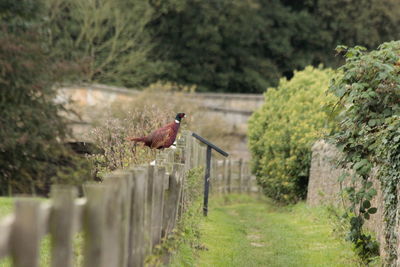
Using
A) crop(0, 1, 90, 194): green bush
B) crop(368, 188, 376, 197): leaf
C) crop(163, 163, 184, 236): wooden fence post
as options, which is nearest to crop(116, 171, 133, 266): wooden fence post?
crop(163, 163, 184, 236): wooden fence post

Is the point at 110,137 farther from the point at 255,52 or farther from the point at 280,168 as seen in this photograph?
the point at 255,52

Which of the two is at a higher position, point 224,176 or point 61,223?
point 61,223

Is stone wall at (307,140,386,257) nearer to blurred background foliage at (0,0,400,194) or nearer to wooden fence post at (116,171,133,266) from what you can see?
wooden fence post at (116,171,133,266)

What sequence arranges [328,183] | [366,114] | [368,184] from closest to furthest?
[368,184] < [366,114] < [328,183]

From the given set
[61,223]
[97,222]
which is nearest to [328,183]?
[97,222]

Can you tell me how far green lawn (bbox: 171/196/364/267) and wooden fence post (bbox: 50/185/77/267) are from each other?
421cm

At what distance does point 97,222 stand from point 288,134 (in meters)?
17.3

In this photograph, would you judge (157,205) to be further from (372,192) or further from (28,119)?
(28,119)

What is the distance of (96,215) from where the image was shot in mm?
4770

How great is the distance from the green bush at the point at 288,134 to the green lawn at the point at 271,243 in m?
2.12

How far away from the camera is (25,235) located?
4.12m

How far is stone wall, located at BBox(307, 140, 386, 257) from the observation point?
10.5 m

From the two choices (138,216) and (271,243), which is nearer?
(138,216)

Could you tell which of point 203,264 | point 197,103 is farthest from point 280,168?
point 203,264
